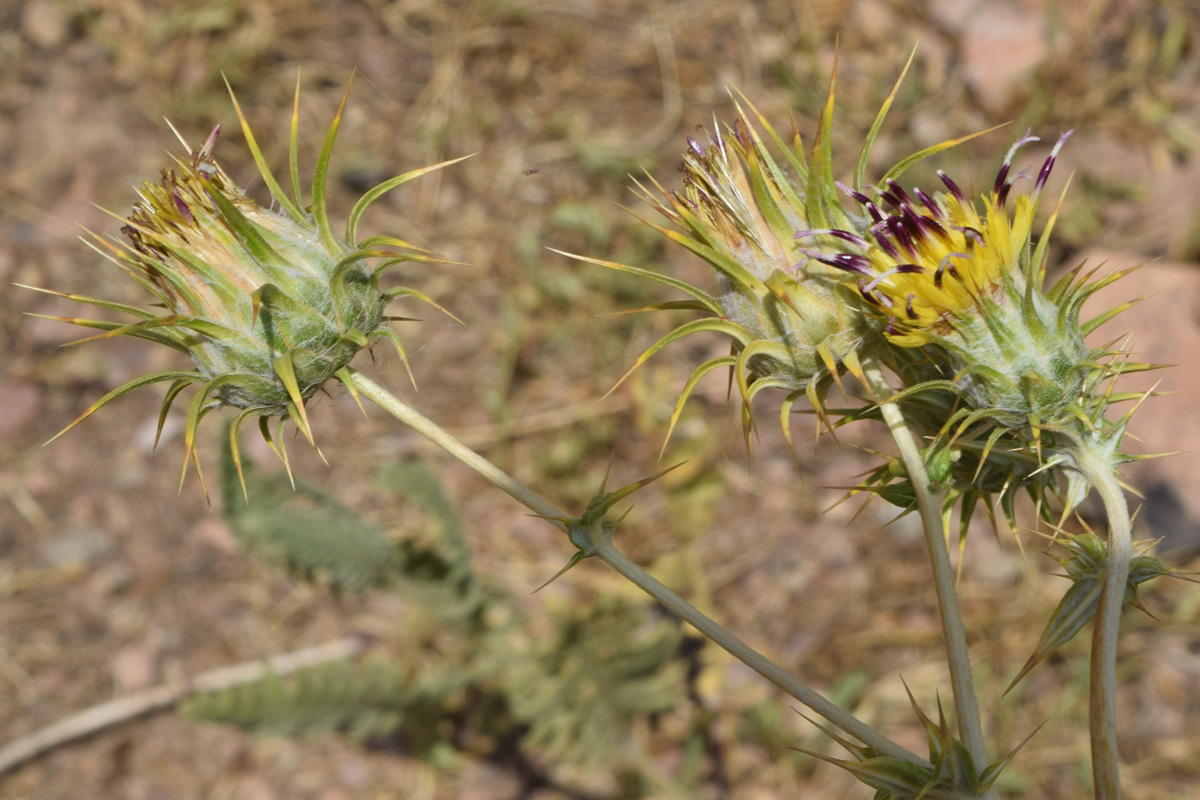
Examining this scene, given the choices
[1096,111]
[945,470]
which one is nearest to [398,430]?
[945,470]

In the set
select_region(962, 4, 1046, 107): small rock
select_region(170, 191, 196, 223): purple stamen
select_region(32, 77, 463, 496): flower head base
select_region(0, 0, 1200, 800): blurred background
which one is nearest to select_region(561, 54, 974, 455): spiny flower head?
select_region(32, 77, 463, 496): flower head base

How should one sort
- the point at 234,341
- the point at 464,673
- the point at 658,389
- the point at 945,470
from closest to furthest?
the point at 945,470 < the point at 234,341 < the point at 464,673 < the point at 658,389

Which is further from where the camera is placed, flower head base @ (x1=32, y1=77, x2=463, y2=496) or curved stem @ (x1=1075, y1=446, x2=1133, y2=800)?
flower head base @ (x1=32, y1=77, x2=463, y2=496)

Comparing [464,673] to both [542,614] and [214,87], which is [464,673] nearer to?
[542,614]

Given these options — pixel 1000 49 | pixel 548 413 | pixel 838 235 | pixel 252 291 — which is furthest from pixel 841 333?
pixel 1000 49

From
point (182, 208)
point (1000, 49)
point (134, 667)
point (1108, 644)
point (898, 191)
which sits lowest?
point (1108, 644)

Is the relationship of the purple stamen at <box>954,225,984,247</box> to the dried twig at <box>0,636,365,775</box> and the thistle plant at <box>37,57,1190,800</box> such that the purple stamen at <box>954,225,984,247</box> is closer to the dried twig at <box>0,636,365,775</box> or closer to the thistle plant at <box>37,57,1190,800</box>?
the thistle plant at <box>37,57,1190,800</box>

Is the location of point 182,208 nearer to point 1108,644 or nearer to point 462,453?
point 462,453
